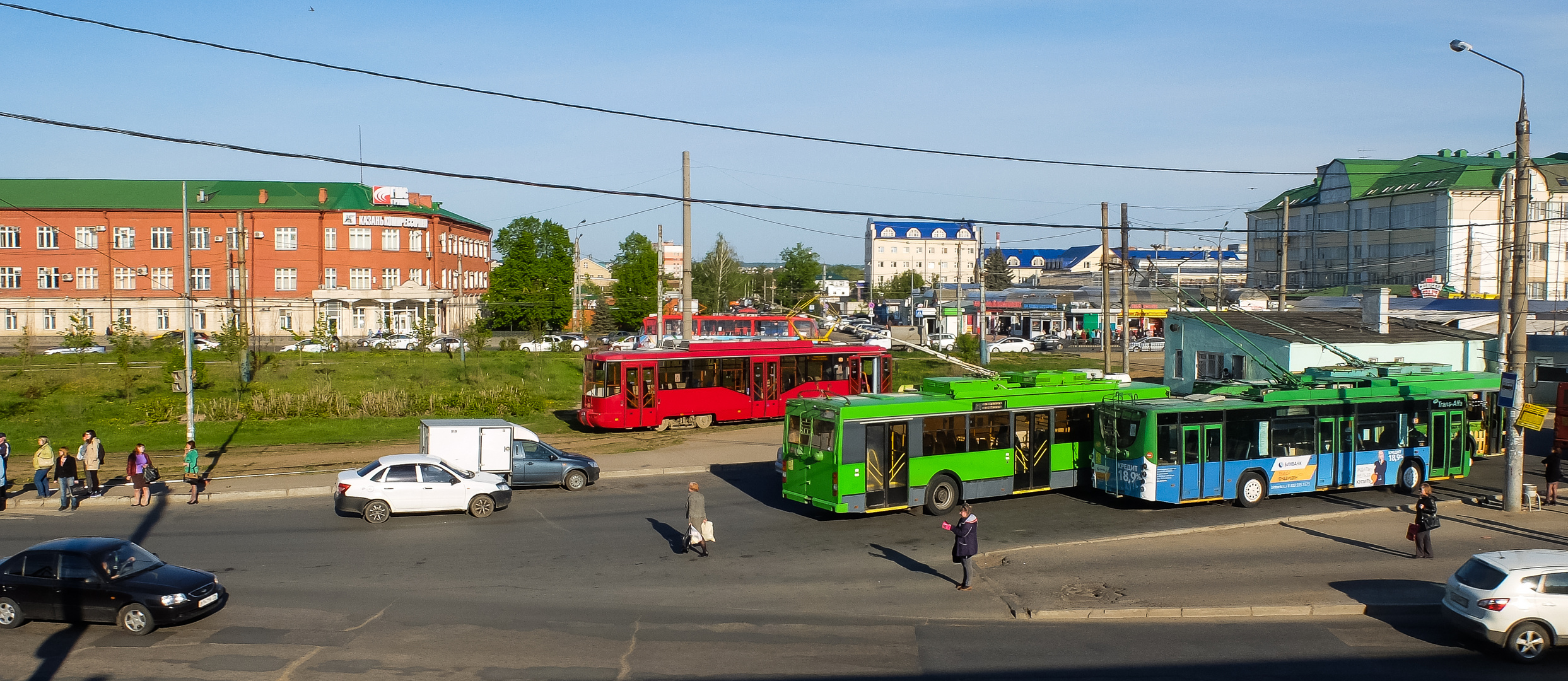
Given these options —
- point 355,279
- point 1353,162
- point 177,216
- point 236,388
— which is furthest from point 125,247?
point 1353,162

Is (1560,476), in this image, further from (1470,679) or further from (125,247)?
(125,247)

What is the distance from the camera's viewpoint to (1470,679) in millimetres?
10828

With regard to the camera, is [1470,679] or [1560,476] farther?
[1560,476]

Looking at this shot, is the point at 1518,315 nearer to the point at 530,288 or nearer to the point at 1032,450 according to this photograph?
the point at 1032,450

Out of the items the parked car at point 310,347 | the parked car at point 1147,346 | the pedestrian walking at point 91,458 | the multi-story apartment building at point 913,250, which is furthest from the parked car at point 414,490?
the multi-story apartment building at point 913,250

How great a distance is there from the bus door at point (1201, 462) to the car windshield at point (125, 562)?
17.6m

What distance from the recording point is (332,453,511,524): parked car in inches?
747

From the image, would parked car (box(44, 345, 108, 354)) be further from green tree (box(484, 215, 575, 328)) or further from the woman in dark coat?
the woman in dark coat

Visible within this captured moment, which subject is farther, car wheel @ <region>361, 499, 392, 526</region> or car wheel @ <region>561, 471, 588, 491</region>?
car wheel @ <region>561, 471, 588, 491</region>

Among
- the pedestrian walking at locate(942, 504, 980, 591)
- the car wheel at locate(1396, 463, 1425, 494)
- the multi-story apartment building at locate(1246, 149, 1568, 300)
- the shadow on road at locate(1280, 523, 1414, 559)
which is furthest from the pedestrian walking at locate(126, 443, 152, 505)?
the multi-story apartment building at locate(1246, 149, 1568, 300)

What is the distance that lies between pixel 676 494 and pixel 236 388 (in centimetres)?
2445

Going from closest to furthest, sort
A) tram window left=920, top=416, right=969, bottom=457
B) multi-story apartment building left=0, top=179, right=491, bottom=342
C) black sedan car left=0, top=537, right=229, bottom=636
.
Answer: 1. black sedan car left=0, top=537, right=229, bottom=636
2. tram window left=920, top=416, right=969, bottom=457
3. multi-story apartment building left=0, top=179, right=491, bottom=342

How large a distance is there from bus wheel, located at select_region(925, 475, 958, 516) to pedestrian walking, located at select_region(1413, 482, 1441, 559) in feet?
25.8

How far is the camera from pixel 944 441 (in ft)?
64.8
